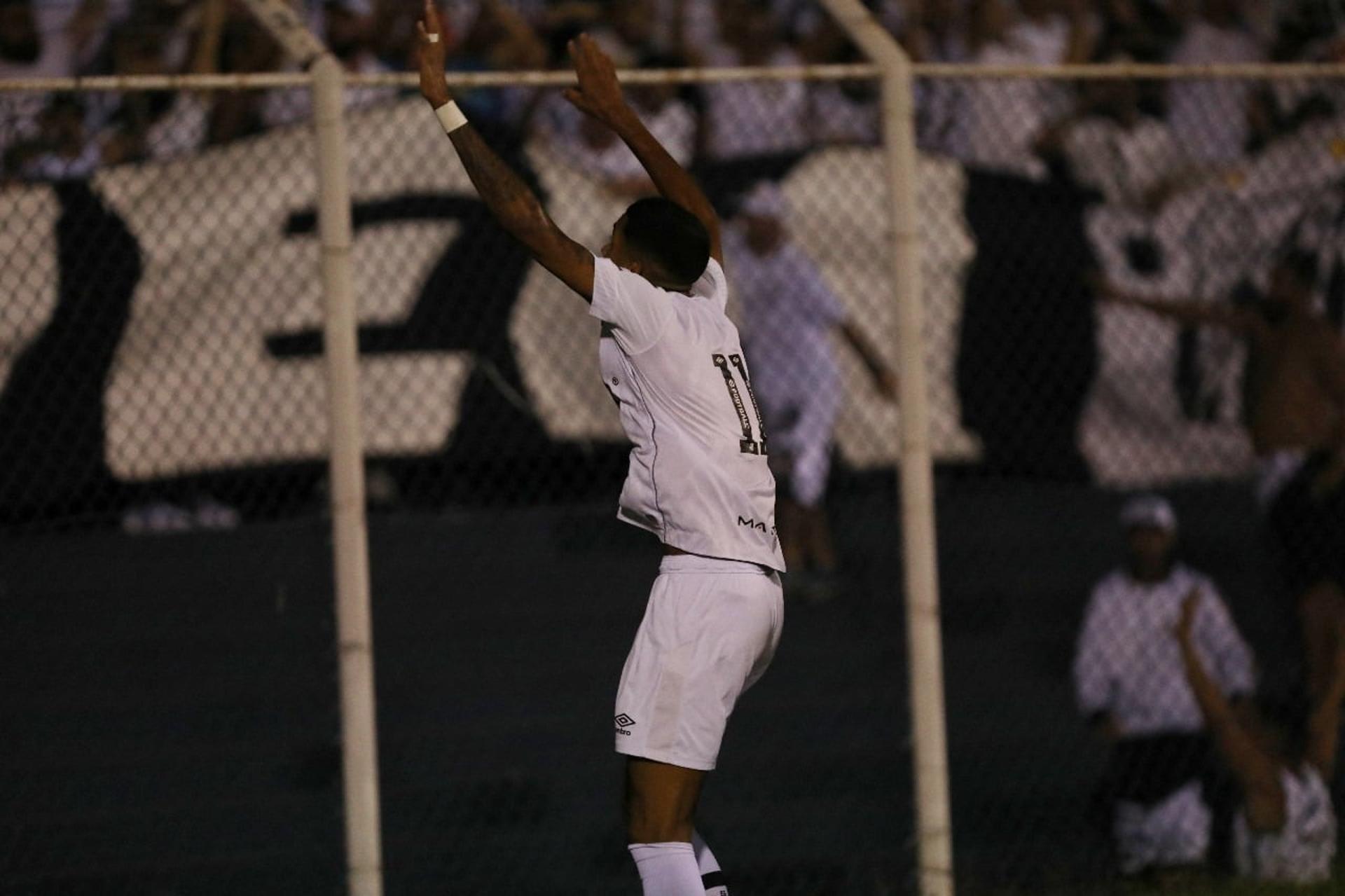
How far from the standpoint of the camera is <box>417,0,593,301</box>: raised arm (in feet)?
14.5

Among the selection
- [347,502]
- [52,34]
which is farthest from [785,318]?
[52,34]

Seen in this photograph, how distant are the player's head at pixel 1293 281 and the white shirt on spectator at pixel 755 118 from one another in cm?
185

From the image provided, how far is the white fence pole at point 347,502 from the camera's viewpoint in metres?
5.54

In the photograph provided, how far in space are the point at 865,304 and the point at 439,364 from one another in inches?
78.0

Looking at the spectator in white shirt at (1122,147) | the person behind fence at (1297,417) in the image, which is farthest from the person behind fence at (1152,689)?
the spectator in white shirt at (1122,147)

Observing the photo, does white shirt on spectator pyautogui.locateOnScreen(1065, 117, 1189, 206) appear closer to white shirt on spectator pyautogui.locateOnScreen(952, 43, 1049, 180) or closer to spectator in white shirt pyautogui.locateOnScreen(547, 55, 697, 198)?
white shirt on spectator pyautogui.locateOnScreen(952, 43, 1049, 180)

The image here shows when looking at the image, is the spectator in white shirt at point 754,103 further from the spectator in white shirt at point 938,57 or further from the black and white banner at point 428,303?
the spectator in white shirt at point 938,57

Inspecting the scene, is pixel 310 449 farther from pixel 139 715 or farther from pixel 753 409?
pixel 753 409

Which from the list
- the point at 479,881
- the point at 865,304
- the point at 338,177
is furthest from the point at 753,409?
the point at 865,304

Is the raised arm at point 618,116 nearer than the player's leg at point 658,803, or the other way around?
the player's leg at point 658,803

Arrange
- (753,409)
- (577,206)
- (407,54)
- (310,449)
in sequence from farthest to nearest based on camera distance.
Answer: (407,54)
(577,206)
(310,449)
(753,409)

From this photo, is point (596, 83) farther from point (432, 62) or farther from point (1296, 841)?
point (1296, 841)

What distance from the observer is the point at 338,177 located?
18.2ft

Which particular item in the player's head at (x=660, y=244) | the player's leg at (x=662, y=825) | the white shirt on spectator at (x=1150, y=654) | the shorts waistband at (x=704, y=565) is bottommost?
the player's leg at (x=662, y=825)
